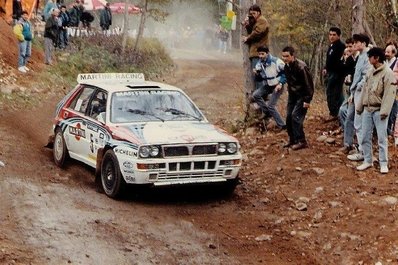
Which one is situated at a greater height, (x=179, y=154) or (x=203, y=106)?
(x=179, y=154)

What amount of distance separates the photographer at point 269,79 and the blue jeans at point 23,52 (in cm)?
1008

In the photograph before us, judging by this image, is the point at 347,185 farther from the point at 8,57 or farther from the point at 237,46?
the point at 237,46

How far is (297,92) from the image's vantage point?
1166 cm

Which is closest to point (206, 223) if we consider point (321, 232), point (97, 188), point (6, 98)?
point (321, 232)

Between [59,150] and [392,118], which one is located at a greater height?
[392,118]

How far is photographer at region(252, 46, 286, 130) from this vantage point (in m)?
12.8

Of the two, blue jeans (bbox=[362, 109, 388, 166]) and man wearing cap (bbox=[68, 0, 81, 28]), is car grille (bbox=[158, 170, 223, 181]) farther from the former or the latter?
man wearing cap (bbox=[68, 0, 81, 28])

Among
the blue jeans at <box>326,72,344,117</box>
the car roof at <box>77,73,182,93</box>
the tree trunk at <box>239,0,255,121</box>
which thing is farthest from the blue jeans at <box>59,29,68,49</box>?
the blue jeans at <box>326,72,344,117</box>

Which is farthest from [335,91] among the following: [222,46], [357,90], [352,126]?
[222,46]

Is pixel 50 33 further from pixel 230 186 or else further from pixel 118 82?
pixel 230 186

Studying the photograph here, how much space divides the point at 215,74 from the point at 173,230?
2430 centimetres

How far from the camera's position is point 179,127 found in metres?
10.3

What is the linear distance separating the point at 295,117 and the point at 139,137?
3.11 meters

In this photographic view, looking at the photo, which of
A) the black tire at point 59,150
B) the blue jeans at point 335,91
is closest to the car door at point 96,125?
the black tire at point 59,150
